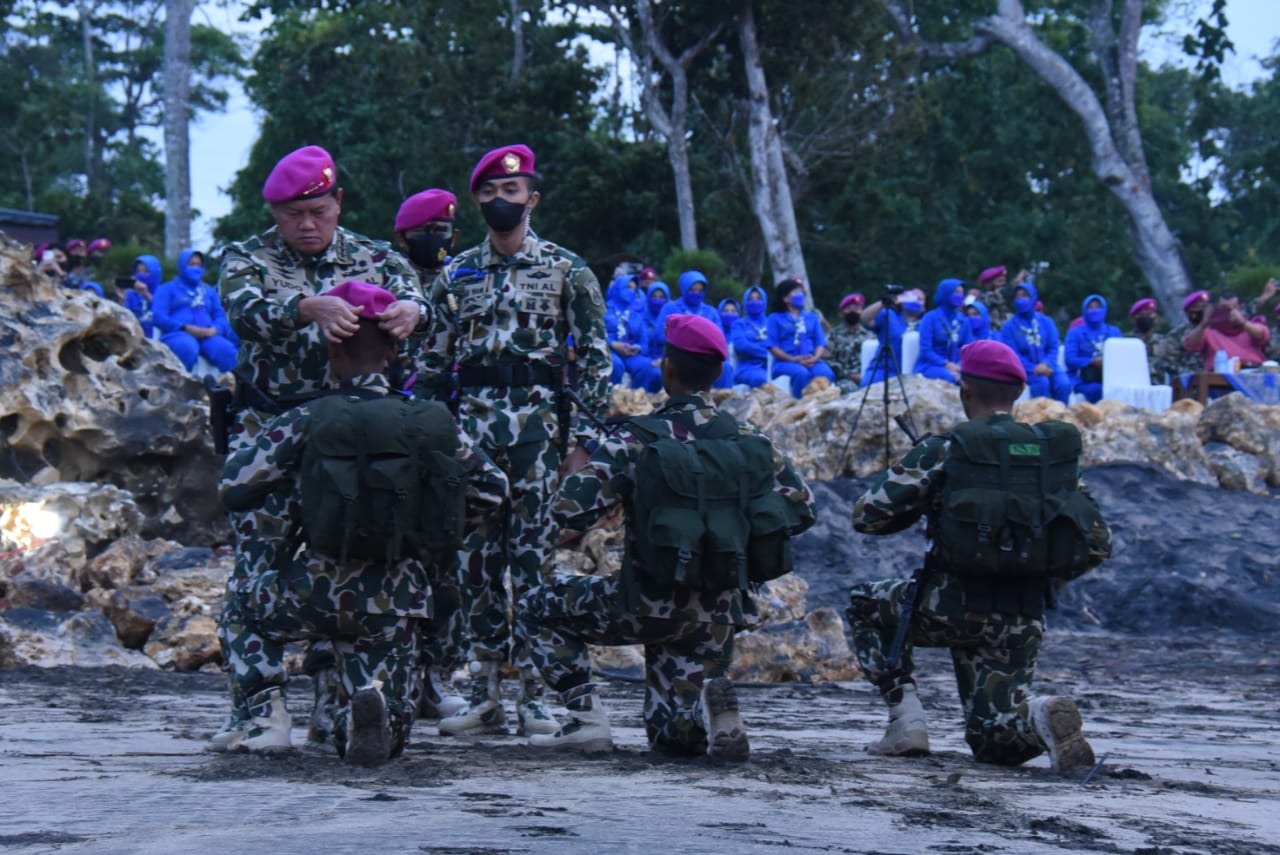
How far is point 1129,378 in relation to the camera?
19062 millimetres

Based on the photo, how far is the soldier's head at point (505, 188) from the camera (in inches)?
269

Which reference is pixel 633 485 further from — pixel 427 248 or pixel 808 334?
pixel 808 334

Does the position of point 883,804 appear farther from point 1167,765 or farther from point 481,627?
point 481,627

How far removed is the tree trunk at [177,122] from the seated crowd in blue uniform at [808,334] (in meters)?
10.4

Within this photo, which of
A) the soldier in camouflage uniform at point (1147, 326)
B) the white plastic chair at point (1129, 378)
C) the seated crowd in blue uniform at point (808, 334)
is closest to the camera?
the seated crowd in blue uniform at point (808, 334)

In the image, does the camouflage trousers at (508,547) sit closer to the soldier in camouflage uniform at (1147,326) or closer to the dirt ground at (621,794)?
the dirt ground at (621,794)

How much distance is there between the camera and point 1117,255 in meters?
37.7

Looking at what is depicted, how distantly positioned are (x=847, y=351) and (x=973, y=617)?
13288 millimetres

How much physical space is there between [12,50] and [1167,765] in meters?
48.1

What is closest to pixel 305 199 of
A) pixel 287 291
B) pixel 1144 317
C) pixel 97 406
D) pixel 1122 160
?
pixel 287 291

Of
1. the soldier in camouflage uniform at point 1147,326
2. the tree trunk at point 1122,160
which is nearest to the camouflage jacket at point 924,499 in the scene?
the soldier in camouflage uniform at point 1147,326

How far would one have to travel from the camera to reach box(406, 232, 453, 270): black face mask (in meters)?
7.45

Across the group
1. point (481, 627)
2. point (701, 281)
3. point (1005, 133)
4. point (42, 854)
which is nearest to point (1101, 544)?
point (481, 627)

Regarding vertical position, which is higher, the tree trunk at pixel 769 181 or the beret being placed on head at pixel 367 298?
the tree trunk at pixel 769 181
